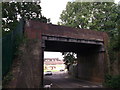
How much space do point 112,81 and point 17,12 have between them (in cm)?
2119

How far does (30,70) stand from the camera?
1645cm

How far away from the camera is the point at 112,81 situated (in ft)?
67.8

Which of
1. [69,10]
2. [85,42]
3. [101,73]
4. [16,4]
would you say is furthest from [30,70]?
[69,10]

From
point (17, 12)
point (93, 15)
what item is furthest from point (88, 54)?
point (17, 12)

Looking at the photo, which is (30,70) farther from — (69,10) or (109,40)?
(69,10)

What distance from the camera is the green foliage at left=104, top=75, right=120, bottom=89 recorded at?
19884 mm

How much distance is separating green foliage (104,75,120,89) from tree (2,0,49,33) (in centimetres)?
1648

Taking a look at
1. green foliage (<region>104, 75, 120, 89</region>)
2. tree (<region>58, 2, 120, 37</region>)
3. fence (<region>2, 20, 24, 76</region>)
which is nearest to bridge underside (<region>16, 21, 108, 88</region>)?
green foliage (<region>104, 75, 120, 89</region>)

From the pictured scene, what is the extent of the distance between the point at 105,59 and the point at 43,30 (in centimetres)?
1003

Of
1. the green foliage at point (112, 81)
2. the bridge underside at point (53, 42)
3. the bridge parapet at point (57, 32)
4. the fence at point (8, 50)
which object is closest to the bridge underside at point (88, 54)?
the bridge underside at point (53, 42)

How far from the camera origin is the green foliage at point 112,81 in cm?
1988

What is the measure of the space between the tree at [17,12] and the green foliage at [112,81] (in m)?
16.5

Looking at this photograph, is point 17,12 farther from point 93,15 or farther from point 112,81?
point 112,81

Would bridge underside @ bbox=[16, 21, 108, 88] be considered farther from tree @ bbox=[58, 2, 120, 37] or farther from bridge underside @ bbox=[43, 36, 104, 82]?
tree @ bbox=[58, 2, 120, 37]
